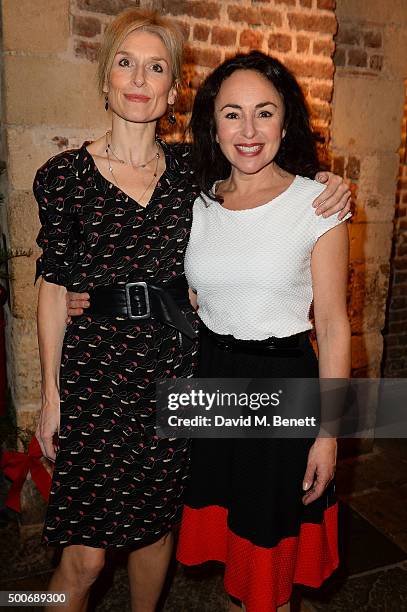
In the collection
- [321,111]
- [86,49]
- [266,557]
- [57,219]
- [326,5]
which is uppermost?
[326,5]

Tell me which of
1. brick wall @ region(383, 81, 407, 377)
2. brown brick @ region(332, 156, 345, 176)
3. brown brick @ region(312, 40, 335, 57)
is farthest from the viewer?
brick wall @ region(383, 81, 407, 377)

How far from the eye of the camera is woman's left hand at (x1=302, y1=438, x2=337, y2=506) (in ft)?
5.94

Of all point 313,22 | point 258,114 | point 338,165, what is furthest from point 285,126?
point 338,165

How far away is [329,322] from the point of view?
5.92 ft

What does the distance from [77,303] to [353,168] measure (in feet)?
7.59

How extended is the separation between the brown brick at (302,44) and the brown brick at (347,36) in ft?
1.41

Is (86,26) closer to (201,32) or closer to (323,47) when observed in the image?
(201,32)

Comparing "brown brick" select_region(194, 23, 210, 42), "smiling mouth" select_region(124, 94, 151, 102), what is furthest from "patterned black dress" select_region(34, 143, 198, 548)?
"brown brick" select_region(194, 23, 210, 42)

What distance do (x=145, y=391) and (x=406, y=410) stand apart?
3.25 metres

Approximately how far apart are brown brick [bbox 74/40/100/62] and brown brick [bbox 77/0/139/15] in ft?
0.47

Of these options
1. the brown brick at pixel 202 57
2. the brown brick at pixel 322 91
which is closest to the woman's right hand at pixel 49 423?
the brown brick at pixel 202 57

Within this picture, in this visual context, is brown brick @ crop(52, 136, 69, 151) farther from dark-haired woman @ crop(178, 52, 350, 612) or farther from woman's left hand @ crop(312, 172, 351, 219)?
woman's left hand @ crop(312, 172, 351, 219)

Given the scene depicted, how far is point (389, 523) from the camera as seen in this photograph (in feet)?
10.5

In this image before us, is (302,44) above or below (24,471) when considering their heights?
above
